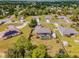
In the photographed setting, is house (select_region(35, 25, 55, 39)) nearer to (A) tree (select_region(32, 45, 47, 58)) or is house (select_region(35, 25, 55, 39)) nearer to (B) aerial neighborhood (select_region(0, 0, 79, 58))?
(B) aerial neighborhood (select_region(0, 0, 79, 58))

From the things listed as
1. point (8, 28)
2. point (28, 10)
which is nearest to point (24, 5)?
point (28, 10)

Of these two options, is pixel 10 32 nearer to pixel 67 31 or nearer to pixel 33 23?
pixel 33 23

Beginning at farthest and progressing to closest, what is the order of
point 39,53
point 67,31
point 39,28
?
point 67,31 → point 39,28 → point 39,53

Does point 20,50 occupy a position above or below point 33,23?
below

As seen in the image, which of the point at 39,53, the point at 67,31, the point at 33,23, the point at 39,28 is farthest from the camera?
the point at 67,31

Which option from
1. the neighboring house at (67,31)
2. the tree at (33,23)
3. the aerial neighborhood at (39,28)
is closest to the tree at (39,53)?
the aerial neighborhood at (39,28)

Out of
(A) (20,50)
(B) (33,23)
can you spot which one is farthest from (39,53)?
(B) (33,23)

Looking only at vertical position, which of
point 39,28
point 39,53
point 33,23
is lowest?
point 39,53

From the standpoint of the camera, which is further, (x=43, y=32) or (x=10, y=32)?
(x=43, y=32)
